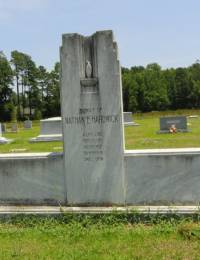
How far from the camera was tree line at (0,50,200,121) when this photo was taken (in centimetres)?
7388

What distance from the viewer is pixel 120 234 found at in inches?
201

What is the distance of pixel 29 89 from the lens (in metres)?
77.9

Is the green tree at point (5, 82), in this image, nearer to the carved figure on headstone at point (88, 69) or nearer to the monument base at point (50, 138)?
the monument base at point (50, 138)

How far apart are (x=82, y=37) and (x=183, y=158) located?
8.16ft

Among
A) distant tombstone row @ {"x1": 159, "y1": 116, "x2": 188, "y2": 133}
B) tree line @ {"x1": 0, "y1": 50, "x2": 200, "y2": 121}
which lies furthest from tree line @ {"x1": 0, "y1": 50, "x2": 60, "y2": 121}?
distant tombstone row @ {"x1": 159, "y1": 116, "x2": 188, "y2": 133}

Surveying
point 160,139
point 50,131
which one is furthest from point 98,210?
point 50,131

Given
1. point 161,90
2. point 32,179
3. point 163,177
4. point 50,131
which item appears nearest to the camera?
point 163,177

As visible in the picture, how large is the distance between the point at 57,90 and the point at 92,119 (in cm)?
7213

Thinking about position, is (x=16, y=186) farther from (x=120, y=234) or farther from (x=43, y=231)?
(x=120, y=234)

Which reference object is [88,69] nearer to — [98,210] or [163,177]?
[163,177]

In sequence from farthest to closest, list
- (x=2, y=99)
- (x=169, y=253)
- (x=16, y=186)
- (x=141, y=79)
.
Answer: (x=141, y=79) → (x=2, y=99) → (x=16, y=186) → (x=169, y=253)

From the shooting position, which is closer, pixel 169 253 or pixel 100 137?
pixel 169 253

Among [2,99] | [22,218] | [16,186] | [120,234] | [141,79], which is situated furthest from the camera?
[141,79]

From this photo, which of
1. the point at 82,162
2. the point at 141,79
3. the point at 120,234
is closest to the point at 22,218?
the point at 82,162
